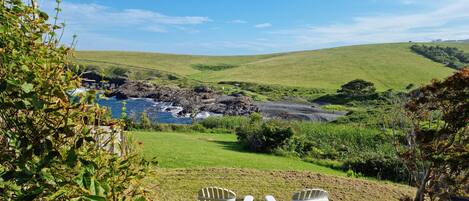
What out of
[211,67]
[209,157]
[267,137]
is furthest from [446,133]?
[211,67]

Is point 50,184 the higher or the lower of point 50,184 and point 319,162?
the higher

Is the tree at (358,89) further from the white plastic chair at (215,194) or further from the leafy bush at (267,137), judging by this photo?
the white plastic chair at (215,194)

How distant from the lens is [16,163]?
1.53 m

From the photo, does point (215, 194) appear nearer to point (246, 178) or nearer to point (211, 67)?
point (246, 178)

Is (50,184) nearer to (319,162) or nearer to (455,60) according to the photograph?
(319,162)

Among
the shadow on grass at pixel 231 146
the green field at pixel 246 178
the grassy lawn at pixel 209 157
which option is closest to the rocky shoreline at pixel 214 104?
the shadow on grass at pixel 231 146

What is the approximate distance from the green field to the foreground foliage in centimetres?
681

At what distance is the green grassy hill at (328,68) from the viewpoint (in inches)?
3334

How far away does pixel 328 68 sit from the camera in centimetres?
9931

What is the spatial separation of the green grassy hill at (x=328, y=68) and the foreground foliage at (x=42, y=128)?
77.7m

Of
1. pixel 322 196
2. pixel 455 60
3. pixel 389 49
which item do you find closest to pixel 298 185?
pixel 322 196

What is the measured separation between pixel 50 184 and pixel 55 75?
1.61ft

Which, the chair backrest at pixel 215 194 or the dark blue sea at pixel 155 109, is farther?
the dark blue sea at pixel 155 109

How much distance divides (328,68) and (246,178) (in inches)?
3562
